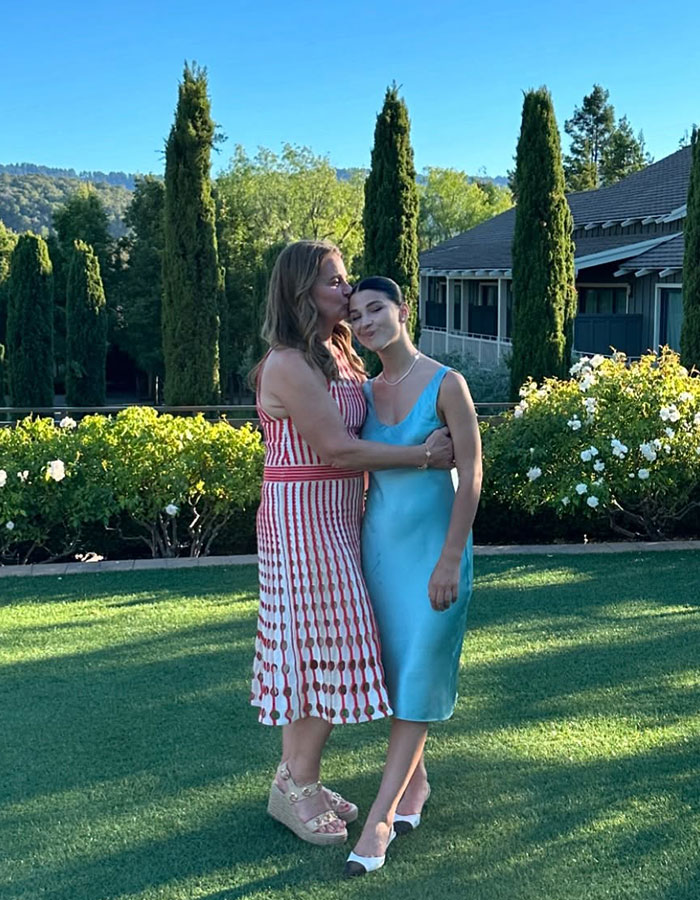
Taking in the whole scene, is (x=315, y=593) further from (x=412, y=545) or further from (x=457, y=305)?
(x=457, y=305)

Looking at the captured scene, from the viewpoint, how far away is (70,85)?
46.1 m

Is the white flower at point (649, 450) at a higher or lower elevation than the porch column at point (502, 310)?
lower

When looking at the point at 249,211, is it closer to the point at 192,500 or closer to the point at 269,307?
the point at 192,500

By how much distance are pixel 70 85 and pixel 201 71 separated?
105 ft

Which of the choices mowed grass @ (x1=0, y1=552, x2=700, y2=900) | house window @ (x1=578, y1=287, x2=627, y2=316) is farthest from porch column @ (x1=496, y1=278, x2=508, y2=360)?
mowed grass @ (x1=0, y1=552, x2=700, y2=900)

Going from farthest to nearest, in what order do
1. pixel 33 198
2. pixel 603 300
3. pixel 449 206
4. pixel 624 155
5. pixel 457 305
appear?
pixel 33 198, pixel 449 206, pixel 624 155, pixel 457 305, pixel 603 300

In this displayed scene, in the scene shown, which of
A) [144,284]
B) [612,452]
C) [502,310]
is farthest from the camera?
[144,284]

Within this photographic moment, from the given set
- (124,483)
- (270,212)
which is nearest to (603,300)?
(124,483)

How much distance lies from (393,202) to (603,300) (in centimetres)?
904

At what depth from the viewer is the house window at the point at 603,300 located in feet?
72.7

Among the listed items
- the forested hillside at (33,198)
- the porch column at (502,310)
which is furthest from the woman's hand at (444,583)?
the forested hillside at (33,198)

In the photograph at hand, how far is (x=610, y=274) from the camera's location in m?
22.0

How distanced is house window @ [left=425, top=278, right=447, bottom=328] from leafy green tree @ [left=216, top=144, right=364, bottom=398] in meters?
7.23

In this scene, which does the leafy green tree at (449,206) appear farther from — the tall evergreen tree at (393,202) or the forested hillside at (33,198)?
the forested hillside at (33,198)
